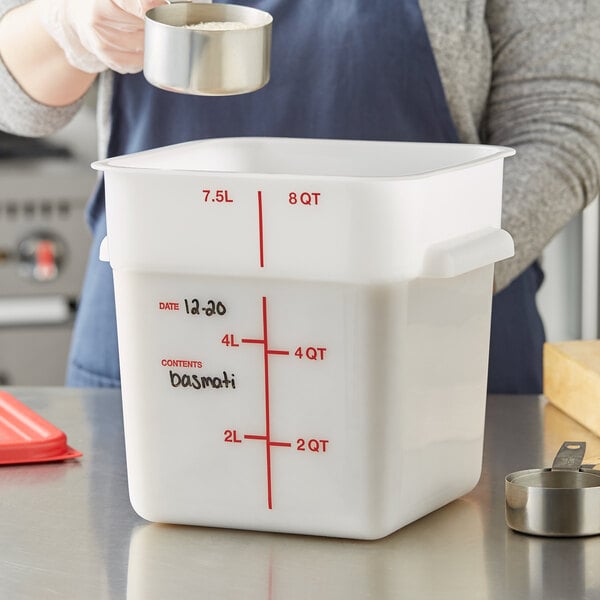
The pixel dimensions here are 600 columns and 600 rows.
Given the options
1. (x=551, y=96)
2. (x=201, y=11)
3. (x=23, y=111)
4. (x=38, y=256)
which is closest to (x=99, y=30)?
(x=201, y=11)

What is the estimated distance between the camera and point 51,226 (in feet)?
6.59

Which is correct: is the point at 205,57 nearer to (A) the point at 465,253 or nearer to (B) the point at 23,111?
(A) the point at 465,253

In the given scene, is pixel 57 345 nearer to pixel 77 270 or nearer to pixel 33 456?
pixel 77 270

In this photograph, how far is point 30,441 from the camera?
841mm

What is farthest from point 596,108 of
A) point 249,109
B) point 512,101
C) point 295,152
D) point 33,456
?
point 33,456

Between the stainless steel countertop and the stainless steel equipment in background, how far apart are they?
1.24m

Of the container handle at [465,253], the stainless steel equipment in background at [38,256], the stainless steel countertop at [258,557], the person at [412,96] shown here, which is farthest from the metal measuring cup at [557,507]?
the stainless steel equipment in background at [38,256]

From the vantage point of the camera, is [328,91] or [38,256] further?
[38,256]

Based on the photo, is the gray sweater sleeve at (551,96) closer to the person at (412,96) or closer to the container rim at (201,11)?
the person at (412,96)

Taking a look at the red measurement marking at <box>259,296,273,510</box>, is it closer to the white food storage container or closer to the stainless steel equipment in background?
the white food storage container

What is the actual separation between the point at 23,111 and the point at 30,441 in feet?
1.38

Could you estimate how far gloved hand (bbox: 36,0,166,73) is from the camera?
91 cm

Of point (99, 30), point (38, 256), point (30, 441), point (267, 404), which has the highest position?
point (99, 30)

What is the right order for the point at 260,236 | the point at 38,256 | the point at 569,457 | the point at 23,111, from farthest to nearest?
the point at 38,256 < the point at 23,111 < the point at 569,457 < the point at 260,236
